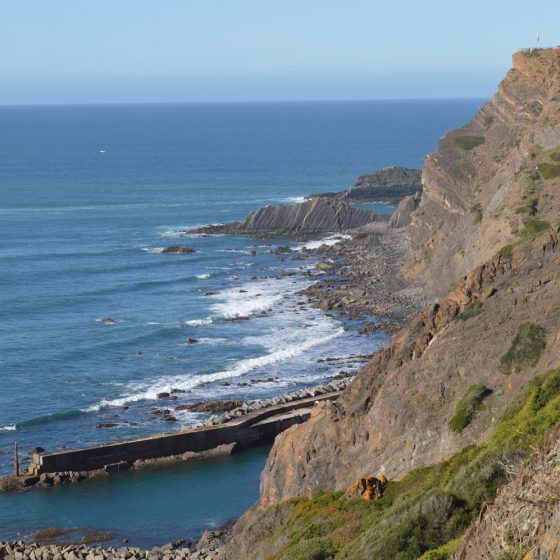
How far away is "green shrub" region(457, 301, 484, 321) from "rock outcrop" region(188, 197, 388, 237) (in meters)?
96.2

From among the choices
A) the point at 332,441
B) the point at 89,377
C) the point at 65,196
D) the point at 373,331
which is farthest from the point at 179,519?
the point at 65,196

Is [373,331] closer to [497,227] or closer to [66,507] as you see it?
[497,227]

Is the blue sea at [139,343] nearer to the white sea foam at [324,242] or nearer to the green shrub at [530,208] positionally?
the white sea foam at [324,242]

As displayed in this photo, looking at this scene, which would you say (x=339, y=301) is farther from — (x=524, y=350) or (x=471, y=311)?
(x=524, y=350)

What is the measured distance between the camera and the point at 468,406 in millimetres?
35312

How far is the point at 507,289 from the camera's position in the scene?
41.7 metres

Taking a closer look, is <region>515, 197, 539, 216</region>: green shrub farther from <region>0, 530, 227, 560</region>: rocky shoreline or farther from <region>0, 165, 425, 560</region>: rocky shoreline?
<region>0, 530, 227, 560</region>: rocky shoreline

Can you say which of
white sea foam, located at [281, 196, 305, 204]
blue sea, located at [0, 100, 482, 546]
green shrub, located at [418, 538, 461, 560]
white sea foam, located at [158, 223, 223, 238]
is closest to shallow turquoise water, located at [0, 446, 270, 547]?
blue sea, located at [0, 100, 482, 546]

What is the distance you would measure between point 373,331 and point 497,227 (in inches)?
480

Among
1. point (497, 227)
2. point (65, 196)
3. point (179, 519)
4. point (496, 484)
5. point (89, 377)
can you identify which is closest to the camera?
point (496, 484)

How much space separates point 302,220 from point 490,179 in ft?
139

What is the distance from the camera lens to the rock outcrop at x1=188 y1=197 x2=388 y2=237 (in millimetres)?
138375

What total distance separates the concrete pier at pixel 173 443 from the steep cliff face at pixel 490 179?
996 inches

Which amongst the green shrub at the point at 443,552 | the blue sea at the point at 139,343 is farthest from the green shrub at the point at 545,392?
the blue sea at the point at 139,343
